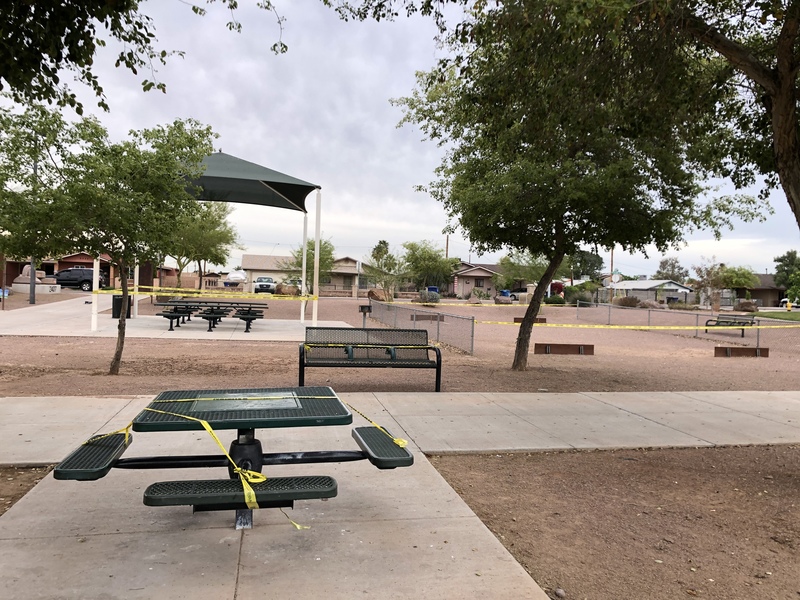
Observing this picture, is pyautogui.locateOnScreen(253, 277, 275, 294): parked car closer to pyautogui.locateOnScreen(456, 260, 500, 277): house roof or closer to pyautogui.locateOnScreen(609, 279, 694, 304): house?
pyautogui.locateOnScreen(456, 260, 500, 277): house roof

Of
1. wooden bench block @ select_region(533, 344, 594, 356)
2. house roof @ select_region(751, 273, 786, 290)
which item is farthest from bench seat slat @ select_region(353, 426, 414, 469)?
house roof @ select_region(751, 273, 786, 290)

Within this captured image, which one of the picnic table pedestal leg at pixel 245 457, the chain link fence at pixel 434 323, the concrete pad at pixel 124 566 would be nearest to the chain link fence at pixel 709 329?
the chain link fence at pixel 434 323

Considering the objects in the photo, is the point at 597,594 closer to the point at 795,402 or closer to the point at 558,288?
the point at 795,402

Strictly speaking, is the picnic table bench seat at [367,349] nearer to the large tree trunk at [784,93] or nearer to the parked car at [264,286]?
the large tree trunk at [784,93]

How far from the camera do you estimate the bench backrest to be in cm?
925

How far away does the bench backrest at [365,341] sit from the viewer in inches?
364

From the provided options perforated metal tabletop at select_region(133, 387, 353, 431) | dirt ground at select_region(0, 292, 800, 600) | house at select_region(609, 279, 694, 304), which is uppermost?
house at select_region(609, 279, 694, 304)

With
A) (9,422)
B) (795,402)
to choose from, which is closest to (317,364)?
(9,422)

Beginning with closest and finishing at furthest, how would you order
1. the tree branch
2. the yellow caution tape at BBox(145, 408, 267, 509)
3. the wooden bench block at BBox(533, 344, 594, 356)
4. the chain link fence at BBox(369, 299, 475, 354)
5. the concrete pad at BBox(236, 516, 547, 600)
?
the concrete pad at BBox(236, 516, 547, 600)
the yellow caution tape at BBox(145, 408, 267, 509)
the tree branch
the wooden bench block at BBox(533, 344, 594, 356)
the chain link fence at BBox(369, 299, 475, 354)

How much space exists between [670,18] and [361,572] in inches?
237

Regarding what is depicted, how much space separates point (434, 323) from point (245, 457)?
1843 cm

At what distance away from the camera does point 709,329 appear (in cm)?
2656

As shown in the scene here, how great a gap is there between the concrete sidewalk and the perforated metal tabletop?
70 centimetres

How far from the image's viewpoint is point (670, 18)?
636 cm
